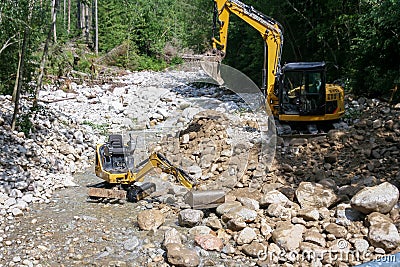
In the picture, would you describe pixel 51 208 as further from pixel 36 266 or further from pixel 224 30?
pixel 224 30

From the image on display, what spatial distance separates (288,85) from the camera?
9.35 m

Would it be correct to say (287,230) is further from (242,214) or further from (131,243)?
(131,243)

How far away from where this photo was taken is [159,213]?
19.8 ft

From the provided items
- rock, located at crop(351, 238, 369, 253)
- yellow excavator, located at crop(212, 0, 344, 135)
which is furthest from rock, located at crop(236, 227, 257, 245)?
yellow excavator, located at crop(212, 0, 344, 135)

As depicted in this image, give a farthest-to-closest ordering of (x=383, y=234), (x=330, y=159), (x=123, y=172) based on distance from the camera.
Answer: (x=330, y=159) < (x=123, y=172) < (x=383, y=234)

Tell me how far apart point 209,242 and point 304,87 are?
5109mm

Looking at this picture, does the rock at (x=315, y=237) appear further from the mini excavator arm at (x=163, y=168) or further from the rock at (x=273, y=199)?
the mini excavator arm at (x=163, y=168)

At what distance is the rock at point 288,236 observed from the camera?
4871mm

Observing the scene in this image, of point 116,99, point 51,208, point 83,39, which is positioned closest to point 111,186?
point 51,208

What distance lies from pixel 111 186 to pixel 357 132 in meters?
4.56

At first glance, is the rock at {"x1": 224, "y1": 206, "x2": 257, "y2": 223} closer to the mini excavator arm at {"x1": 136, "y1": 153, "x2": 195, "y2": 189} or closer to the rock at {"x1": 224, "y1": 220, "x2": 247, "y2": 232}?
the rock at {"x1": 224, "y1": 220, "x2": 247, "y2": 232}

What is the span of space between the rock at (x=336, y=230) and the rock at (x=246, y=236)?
85 centimetres

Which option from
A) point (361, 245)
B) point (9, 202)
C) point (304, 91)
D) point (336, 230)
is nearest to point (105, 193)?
point (9, 202)

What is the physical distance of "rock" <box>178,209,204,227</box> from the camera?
5.77 meters
